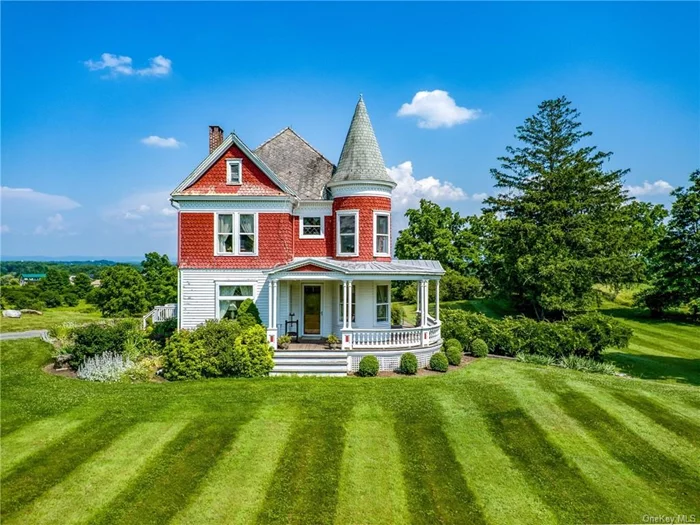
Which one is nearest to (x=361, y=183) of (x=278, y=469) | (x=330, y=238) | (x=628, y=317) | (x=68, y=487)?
(x=330, y=238)

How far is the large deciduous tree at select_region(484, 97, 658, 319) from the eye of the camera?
1254 inches

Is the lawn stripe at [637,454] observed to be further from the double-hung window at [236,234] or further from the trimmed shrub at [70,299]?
the trimmed shrub at [70,299]

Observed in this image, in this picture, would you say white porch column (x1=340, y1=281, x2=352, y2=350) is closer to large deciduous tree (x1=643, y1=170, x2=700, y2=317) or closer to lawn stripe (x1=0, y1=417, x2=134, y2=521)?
lawn stripe (x1=0, y1=417, x2=134, y2=521)

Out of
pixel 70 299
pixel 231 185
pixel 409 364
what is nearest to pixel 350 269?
pixel 409 364

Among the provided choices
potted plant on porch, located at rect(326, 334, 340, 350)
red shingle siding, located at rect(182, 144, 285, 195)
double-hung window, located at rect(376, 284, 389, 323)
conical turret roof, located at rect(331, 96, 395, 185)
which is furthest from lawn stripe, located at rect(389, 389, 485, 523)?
red shingle siding, located at rect(182, 144, 285, 195)

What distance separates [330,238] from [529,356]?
35.3 ft

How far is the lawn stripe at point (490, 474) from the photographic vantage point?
26.1 feet

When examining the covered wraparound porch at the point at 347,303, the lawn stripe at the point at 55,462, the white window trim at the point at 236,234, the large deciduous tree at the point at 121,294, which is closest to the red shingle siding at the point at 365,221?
the covered wraparound porch at the point at 347,303

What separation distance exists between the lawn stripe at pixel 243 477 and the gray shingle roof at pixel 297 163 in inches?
488

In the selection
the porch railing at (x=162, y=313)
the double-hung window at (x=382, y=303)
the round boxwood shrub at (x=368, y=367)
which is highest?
the double-hung window at (x=382, y=303)

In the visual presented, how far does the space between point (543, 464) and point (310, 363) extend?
29.9ft

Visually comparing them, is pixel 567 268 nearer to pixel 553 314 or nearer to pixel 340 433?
pixel 553 314

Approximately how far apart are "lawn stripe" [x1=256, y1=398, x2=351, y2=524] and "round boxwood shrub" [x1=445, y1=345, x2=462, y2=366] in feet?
23.4

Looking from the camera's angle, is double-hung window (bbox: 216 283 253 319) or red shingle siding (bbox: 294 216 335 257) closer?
double-hung window (bbox: 216 283 253 319)
